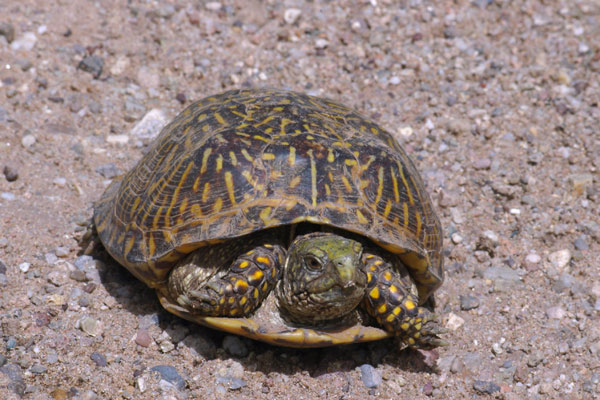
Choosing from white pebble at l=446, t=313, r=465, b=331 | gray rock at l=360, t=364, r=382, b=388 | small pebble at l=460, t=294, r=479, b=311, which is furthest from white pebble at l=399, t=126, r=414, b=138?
gray rock at l=360, t=364, r=382, b=388

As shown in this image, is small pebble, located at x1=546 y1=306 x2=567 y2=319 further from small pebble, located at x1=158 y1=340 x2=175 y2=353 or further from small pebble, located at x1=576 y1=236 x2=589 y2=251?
small pebble, located at x1=158 y1=340 x2=175 y2=353

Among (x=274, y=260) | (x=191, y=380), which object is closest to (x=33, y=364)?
(x=191, y=380)

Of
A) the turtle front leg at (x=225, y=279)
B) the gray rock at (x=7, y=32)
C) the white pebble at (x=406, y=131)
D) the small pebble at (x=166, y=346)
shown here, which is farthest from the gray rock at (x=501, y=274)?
the gray rock at (x=7, y=32)

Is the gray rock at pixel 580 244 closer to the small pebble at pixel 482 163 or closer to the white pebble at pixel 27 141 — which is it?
the small pebble at pixel 482 163

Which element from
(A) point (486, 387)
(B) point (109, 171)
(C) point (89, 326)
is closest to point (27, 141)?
(B) point (109, 171)

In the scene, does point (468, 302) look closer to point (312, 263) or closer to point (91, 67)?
point (312, 263)

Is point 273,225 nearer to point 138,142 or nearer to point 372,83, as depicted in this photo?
point 138,142

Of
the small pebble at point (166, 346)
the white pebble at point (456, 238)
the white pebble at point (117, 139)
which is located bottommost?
the white pebble at point (456, 238)
